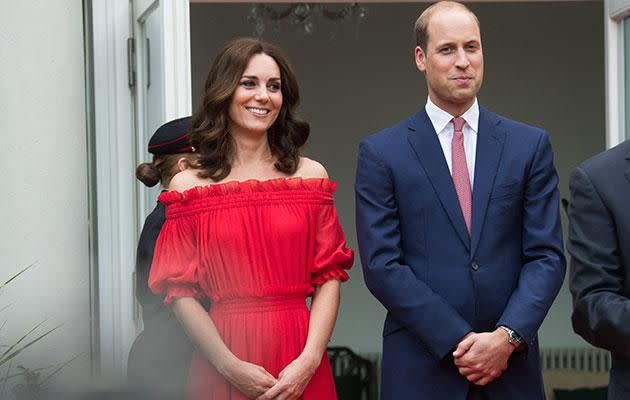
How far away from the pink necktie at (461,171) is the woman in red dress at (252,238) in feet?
1.08

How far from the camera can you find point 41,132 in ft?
17.3

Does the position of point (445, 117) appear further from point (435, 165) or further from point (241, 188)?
point (241, 188)

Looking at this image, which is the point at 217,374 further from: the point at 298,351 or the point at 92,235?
the point at 92,235

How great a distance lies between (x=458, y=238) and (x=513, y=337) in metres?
0.29

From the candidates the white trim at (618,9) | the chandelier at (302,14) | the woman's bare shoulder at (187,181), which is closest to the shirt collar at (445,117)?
the woman's bare shoulder at (187,181)

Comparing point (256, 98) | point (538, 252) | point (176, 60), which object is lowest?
point (538, 252)

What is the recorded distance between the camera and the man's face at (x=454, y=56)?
323 cm

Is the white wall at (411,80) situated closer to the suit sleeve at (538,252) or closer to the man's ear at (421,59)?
the man's ear at (421,59)

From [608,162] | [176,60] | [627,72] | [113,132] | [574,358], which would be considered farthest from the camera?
[574,358]

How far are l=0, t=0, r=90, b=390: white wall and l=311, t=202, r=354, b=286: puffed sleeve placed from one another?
7.12 feet

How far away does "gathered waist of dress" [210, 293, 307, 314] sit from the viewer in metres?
3.02

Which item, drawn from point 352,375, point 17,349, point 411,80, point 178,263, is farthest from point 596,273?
point 411,80

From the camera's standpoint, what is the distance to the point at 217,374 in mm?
3104


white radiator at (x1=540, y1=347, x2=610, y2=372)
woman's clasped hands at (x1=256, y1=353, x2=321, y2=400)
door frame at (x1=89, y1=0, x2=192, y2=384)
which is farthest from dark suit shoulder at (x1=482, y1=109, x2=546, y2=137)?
white radiator at (x1=540, y1=347, x2=610, y2=372)
